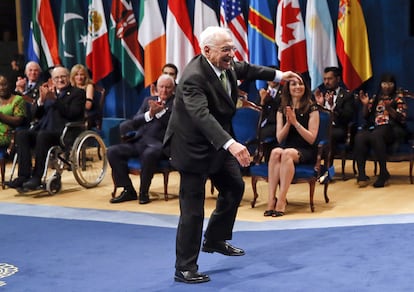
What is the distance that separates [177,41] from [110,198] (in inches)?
109

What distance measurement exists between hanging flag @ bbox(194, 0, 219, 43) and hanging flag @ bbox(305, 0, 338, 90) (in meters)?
1.21

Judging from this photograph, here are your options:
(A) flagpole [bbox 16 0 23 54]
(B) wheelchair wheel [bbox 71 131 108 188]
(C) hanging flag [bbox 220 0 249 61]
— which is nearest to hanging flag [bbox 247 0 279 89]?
(C) hanging flag [bbox 220 0 249 61]

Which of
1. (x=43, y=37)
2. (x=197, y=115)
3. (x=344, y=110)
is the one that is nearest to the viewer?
(x=197, y=115)

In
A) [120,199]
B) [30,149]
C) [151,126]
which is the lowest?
[120,199]

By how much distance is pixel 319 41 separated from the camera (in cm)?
827

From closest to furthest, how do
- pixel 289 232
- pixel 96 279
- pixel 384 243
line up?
1. pixel 96 279
2. pixel 384 243
3. pixel 289 232

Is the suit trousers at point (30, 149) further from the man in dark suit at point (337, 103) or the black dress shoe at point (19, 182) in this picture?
the man in dark suit at point (337, 103)

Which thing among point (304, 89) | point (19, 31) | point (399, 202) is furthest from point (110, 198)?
point (19, 31)

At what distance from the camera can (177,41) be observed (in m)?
9.07

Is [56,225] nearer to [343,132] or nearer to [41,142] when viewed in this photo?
[41,142]

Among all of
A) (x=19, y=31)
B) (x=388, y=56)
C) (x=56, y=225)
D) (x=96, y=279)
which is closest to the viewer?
(x=96, y=279)

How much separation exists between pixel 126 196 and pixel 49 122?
1.10 meters

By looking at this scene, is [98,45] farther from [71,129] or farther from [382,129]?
[382,129]

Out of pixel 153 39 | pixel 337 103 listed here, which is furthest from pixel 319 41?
pixel 153 39
